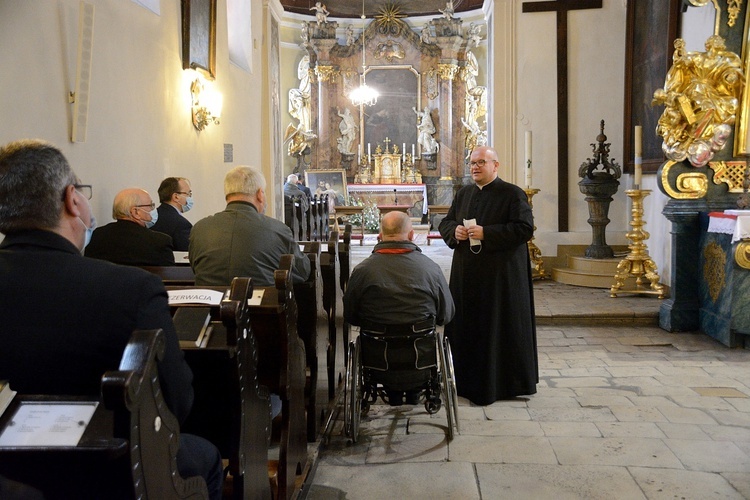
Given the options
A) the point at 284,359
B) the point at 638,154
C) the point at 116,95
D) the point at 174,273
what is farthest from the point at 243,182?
the point at 638,154

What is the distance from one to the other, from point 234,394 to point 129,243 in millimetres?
2189

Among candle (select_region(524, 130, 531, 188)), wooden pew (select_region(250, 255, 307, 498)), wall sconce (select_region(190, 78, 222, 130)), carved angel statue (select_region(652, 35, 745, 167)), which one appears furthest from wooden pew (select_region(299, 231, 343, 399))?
candle (select_region(524, 130, 531, 188))

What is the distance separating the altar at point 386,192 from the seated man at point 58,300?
17.5 m

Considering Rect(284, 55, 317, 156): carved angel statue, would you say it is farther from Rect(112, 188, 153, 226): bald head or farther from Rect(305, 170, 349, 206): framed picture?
Rect(112, 188, 153, 226): bald head

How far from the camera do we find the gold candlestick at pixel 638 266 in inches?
300

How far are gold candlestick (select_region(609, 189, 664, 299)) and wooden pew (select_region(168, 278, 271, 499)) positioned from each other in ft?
19.5

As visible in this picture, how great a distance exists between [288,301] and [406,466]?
133 cm

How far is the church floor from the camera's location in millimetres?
3451

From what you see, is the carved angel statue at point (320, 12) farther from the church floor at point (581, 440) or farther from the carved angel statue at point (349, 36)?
the church floor at point (581, 440)

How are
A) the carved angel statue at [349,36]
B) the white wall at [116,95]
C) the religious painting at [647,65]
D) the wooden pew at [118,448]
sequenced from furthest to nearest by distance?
the carved angel statue at [349,36] < the religious painting at [647,65] < the white wall at [116,95] < the wooden pew at [118,448]

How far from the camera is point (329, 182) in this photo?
19281 millimetres

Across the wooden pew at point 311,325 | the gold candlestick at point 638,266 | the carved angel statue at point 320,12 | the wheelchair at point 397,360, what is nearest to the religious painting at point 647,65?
the gold candlestick at point 638,266

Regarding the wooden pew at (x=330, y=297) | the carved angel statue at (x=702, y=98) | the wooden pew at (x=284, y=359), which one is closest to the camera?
the wooden pew at (x=284, y=359)

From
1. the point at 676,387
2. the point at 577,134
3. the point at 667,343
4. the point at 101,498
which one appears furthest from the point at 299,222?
the point at 101,498
